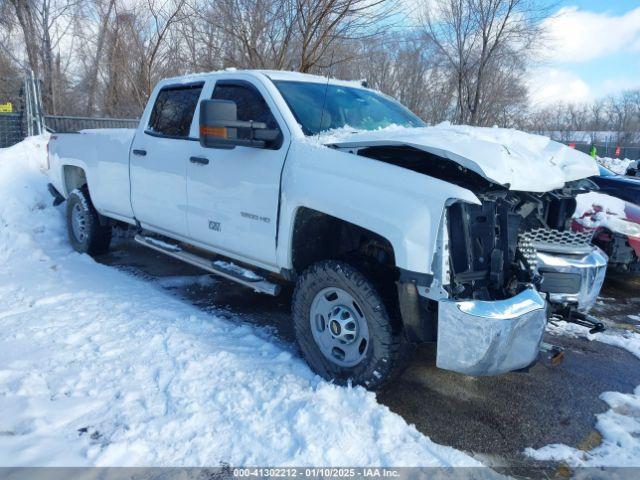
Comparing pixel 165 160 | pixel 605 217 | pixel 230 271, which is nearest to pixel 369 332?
pixel 230 271

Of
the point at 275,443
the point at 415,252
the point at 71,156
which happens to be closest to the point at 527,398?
the point at 415,252

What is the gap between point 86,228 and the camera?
622 cm

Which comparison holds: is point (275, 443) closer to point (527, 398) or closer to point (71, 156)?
point (527, 398)

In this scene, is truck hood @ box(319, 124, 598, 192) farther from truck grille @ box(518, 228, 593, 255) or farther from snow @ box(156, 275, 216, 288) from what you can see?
snow @ box(156, 275, 216, 288)

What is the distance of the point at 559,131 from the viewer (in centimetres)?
4553

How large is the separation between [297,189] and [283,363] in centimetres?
125

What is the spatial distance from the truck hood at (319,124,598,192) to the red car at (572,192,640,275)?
2369mm

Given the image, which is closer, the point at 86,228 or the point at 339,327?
the point at 339,327

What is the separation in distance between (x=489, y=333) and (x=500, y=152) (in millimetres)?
1042

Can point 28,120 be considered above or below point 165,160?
above

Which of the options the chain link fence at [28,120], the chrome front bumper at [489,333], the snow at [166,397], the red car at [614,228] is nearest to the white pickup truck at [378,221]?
Answer: the chrome front bumper at [489,333]

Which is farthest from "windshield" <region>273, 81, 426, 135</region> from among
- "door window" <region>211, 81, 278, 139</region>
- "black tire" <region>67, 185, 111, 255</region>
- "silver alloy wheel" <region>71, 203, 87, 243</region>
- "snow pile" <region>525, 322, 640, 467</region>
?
"silver alloy wheel" <region>71, 203, 87, 243</region>

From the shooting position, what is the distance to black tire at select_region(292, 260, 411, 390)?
3125mm

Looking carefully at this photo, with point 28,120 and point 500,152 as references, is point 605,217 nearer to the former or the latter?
point 500,152
